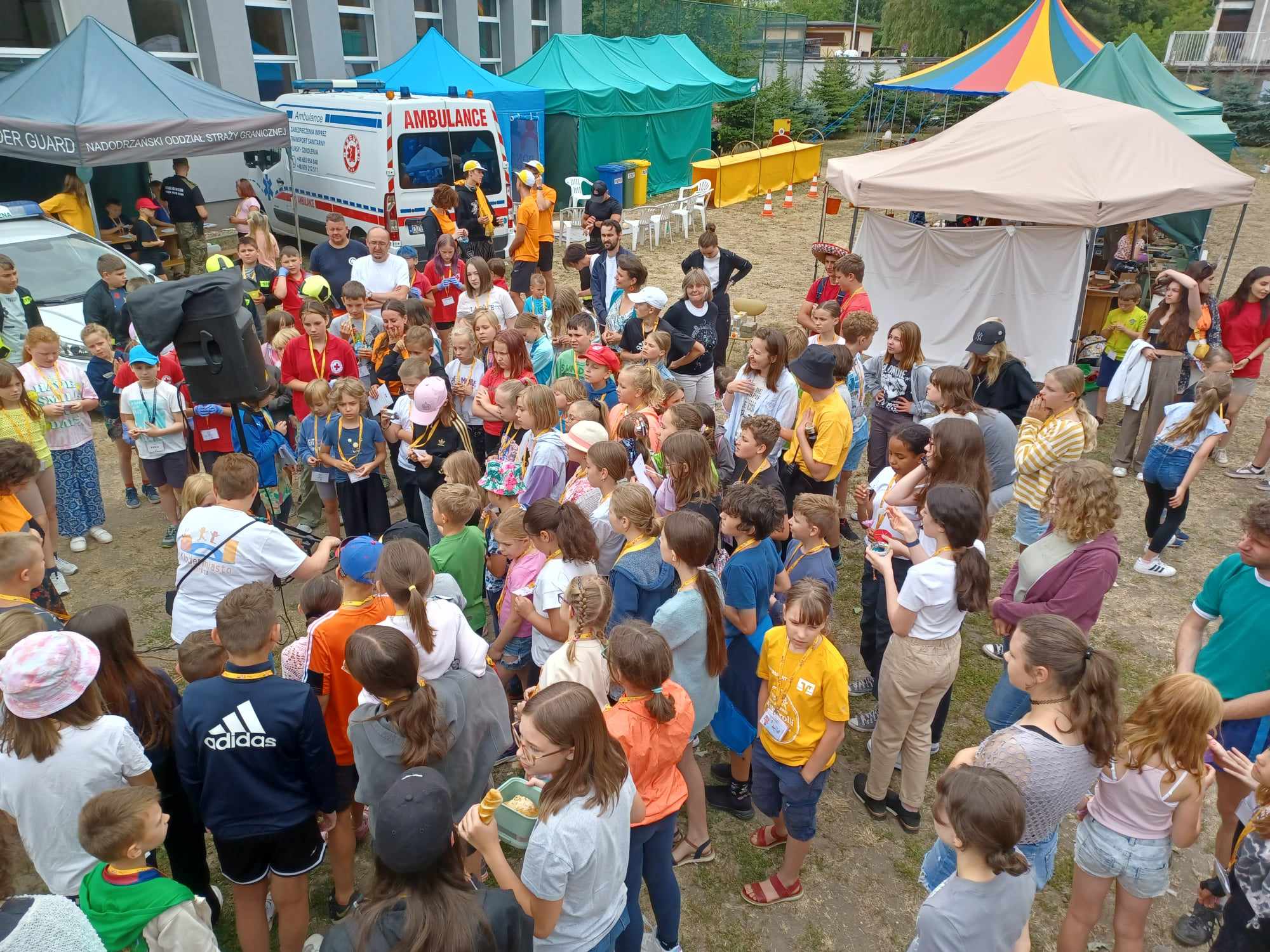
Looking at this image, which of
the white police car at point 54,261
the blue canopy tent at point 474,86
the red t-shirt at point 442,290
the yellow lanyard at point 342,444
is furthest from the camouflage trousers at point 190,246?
the yellow lanyard at point 342,444

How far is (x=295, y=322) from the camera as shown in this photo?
270 inches

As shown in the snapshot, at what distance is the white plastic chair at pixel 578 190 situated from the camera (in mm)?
15766

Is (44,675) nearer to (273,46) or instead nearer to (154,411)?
(154,411)

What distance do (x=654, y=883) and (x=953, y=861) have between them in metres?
1.04

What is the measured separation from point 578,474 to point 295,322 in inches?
148

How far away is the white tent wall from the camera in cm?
887

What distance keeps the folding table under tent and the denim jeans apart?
7.26 meters

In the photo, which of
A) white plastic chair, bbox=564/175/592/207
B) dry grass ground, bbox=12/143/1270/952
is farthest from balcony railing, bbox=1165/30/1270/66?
dry grass ground, bbox=12/143/1270/952

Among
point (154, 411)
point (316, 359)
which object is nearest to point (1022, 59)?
point (316, 359)

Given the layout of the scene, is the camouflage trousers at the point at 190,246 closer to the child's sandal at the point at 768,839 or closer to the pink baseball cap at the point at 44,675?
the pink baseball cap at the point at 44,675

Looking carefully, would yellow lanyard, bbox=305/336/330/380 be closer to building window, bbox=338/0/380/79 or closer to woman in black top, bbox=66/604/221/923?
woman in black top, bbox=66/604/221/923

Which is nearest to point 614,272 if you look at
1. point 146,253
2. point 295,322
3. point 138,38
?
point 295,322

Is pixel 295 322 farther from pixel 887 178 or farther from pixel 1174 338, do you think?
pixel 1174 338

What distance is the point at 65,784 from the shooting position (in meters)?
2.55
